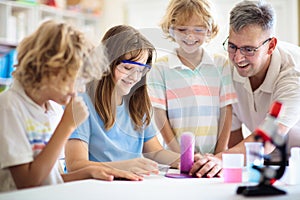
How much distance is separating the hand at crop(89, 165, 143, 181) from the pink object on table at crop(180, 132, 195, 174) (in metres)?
0.16

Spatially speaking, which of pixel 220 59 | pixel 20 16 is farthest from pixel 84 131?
pixel 20 16

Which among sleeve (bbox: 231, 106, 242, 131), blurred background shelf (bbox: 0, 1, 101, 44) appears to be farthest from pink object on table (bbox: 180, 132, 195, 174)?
blurred background shelf (bbox: 0, 1, 101, 44)

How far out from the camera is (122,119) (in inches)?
53.6

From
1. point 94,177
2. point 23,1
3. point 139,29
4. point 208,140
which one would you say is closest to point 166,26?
point 139,29

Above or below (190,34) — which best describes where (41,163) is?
below

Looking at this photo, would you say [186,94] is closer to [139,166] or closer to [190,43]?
[190,43]

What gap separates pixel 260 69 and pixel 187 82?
462 millimetres

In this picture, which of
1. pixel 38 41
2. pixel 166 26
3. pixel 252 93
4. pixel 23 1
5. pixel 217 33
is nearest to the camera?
pixel 38 41

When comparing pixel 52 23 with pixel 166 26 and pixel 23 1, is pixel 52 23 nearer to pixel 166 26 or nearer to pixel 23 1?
pixel 166 26

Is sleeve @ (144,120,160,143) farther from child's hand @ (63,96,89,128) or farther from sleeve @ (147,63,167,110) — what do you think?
child's hand @ (63,96,89,128)

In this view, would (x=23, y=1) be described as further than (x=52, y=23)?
Yes

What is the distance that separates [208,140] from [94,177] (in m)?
0.40

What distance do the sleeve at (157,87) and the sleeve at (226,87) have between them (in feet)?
0.76

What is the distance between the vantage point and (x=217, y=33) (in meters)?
1.51
